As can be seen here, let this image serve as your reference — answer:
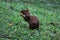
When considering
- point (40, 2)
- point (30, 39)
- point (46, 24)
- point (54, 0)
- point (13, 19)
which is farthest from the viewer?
point (54, 0)

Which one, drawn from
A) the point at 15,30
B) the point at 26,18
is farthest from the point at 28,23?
the point at 15,30

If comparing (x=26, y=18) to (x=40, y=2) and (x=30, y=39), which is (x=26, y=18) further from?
(x=40, y=2)

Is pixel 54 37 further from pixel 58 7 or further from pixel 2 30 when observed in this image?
pixel 58 7

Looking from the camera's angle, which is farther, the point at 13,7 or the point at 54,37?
the point at 13,7

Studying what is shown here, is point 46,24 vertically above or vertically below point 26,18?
below

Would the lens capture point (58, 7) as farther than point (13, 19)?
Yes

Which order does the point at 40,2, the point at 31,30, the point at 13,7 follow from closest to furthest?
1. the point at 31,30
2. the point at 13,7
3. the point at 40,2

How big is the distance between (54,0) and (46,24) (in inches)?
332

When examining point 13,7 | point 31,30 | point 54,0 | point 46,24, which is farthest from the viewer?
point 54,0

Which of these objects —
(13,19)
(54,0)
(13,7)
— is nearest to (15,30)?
(13,19)

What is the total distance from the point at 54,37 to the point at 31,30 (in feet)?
3.64

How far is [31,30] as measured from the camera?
11.2 meters

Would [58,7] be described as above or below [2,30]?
below

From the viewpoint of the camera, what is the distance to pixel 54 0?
2125 centimetres
